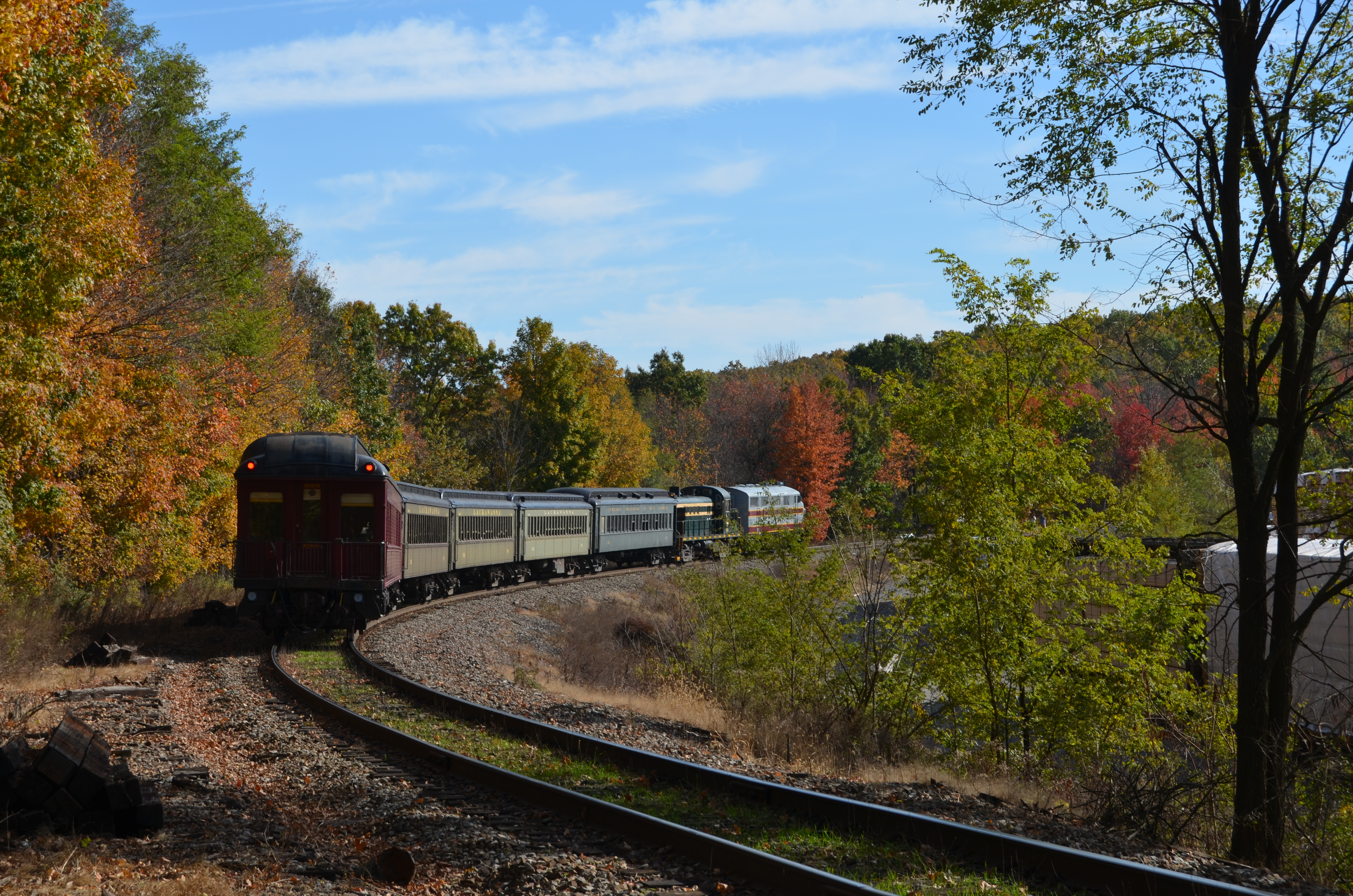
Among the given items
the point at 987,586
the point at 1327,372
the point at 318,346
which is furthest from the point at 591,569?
the point at 1327,372

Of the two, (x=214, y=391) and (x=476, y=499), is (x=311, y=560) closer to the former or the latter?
(x=476, y=499)

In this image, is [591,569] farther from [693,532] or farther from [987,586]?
[987,586]

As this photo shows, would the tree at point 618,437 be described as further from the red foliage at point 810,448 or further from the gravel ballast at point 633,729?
the gravel ballast at point 633,729

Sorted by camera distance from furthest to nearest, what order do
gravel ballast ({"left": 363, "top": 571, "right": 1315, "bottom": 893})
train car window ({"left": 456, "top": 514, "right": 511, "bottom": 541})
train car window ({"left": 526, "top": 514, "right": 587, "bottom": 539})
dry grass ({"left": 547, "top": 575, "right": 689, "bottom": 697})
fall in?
train car window ({"left": 526, "top": 514, "right": 587, "bottom": 539}), train car window ({"left": 456, "top": 514, "right": 511, "bottom": 541}), dry grass ({"left": 547, "top": 575, "right": 689, "bottom": 697}), gravel ballast ({"left": 363, "top": 571, "right": 1315, "bottom": 893})

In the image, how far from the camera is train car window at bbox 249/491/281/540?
1822 centimetres

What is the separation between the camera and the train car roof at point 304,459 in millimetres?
18281

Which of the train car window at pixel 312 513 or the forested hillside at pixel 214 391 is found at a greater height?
the forested hillside at pixel 214 391

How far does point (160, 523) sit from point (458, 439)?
112 ft

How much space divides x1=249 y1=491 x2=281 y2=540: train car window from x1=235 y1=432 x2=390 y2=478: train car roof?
Answer: 1.26ft

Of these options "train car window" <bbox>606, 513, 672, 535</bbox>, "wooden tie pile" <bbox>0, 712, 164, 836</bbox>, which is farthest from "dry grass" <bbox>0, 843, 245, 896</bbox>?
"train car window" <bbox>606, 513, 672, 535</bbox>

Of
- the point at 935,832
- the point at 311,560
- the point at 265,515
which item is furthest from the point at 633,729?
the point at 265,515

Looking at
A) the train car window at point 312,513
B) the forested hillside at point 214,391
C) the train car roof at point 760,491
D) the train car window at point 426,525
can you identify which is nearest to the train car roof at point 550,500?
the train car window at point 426,525

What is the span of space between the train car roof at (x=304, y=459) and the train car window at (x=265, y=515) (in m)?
0.38

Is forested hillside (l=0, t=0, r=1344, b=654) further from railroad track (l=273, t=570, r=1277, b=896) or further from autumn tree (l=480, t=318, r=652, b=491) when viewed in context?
railroad track (l=273, t=570, r=1277, b=896)
